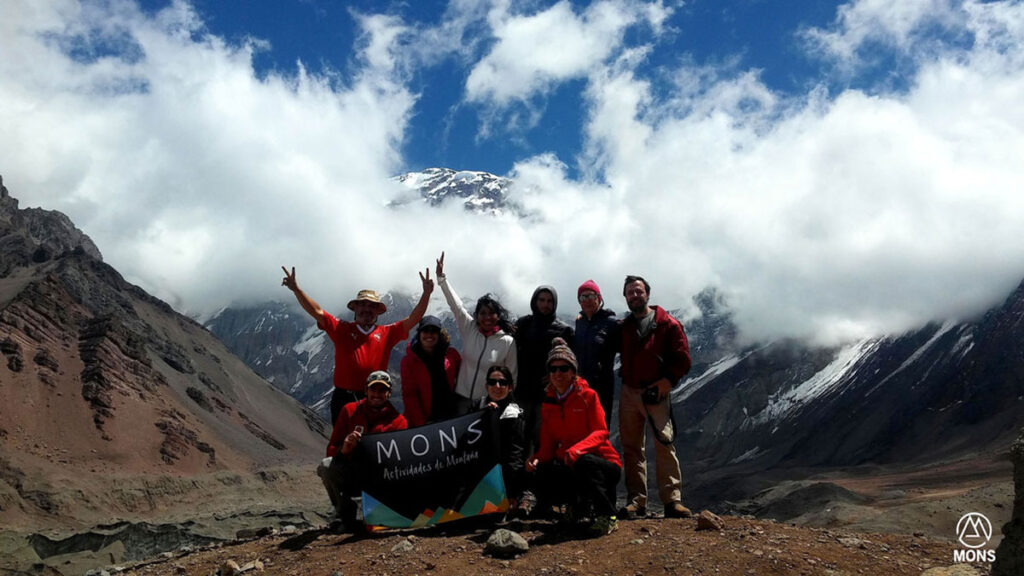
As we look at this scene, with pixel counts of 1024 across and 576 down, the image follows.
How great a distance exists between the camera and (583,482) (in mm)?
7609

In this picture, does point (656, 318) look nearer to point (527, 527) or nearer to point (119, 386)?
point (527, 527)

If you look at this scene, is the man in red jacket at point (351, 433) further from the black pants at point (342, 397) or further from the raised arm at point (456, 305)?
the raised arm at point (456, 305)

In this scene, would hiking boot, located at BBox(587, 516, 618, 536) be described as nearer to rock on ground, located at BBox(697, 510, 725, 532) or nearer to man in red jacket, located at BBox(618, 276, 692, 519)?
rock on ground, located at BBox(697, 510, 725, 532)

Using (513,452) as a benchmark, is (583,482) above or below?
below

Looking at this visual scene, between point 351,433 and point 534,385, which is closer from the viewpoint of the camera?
point 351,433

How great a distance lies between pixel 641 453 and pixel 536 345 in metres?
1.93

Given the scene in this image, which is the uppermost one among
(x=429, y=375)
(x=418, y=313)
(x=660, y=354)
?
(x=418, y=313)

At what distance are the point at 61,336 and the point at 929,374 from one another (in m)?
119

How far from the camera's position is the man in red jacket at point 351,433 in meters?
8.37

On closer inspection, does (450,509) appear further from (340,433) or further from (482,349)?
(482,349)

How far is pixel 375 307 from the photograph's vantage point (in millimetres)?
9602

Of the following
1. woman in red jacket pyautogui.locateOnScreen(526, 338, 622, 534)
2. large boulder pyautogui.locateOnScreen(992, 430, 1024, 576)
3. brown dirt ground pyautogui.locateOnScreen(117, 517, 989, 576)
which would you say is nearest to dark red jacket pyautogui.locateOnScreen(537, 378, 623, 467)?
woman in red jacket pyautogui.locateOnScreen(526, 338, 622, 534)

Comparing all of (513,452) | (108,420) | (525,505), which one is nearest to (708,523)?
(525,505)

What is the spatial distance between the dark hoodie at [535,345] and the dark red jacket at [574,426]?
0.99 metres
